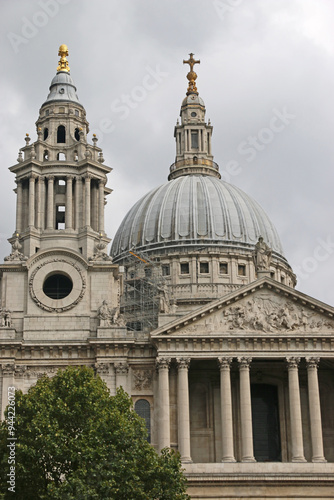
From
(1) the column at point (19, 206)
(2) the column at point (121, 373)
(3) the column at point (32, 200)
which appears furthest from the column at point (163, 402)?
(1) the column at point (19, 206)

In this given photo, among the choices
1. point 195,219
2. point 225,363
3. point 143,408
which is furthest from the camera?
point 195,219

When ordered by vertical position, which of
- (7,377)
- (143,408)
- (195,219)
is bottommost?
(143,408)

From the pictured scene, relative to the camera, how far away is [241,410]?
69.3 meters

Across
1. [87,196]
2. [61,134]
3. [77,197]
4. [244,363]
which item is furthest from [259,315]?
[61,134]

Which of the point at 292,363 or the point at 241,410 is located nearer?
the point at 241,410

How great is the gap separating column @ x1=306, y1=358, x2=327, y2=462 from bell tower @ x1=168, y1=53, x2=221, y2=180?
139ft

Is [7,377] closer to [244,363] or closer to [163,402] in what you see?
[163,402]

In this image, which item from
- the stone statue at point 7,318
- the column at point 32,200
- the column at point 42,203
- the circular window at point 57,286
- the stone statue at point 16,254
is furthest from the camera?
the column at point 42,203

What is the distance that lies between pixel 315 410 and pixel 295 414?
151 centimetres

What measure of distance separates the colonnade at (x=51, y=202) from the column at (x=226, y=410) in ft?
50.9

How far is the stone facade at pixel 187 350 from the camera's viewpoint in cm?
6819

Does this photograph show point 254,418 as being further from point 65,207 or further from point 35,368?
point 65,207

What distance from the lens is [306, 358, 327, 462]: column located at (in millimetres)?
68375

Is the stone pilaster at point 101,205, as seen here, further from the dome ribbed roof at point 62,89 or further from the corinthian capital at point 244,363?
the corinthian capital at point 244,363
